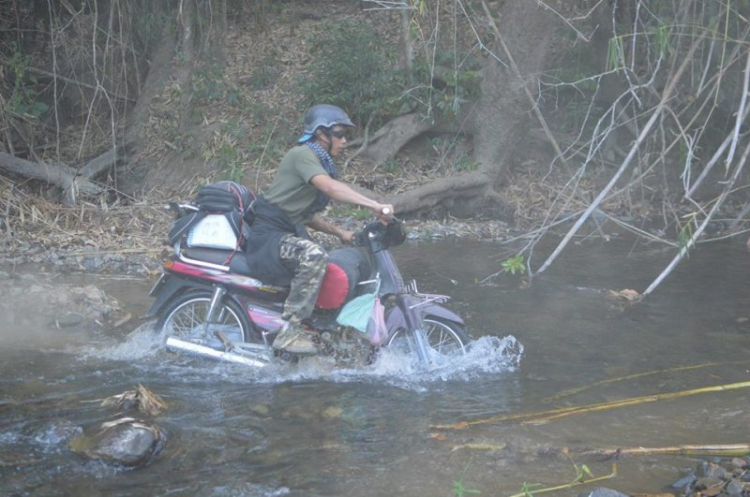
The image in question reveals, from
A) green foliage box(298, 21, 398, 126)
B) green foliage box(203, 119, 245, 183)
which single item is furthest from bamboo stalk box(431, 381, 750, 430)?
green foliage box(298, 21, 398, 126)

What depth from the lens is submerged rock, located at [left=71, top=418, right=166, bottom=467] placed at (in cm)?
474

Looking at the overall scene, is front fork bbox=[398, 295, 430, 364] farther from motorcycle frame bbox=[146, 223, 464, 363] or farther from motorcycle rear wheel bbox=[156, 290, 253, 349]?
motorcycle rear wheel bbox=[156, 290, 253, 349]

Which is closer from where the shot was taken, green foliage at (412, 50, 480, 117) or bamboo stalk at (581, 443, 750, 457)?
bamboo stalk at (581, 443, 750, 457)

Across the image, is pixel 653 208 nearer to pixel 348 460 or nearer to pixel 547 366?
pixel 547 366

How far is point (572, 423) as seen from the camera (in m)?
5.48

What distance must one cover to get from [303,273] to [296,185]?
2.05 ft

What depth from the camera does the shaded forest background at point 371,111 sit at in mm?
12180

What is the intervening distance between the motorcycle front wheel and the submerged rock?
6.25 feet

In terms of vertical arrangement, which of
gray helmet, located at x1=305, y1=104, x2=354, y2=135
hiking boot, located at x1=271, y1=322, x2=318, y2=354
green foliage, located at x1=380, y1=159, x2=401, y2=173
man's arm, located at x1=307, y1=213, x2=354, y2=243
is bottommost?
green foliage, located at x1=380, y1=159, x2=401, y2=173

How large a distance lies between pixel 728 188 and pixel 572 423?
274 centimetres

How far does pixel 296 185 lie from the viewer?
6.15 m

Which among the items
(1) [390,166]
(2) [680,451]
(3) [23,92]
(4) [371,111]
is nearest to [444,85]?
(4) [371,111]

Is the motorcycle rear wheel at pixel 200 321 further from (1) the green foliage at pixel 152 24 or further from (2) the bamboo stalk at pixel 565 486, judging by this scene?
(1) the green foliage at pixel 152 24

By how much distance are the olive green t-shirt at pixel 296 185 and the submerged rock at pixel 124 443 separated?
190 centimetres
